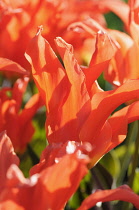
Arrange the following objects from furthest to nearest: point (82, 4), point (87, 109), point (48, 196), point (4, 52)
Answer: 1. point (82, 4)
2. point (4, 52)
3. point (87, 109)
4. point (48, 196)

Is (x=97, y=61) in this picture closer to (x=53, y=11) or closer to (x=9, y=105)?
(x=9, y=105)

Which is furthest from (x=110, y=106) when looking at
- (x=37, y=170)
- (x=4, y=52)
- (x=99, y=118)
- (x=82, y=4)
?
(x=82, y=4)

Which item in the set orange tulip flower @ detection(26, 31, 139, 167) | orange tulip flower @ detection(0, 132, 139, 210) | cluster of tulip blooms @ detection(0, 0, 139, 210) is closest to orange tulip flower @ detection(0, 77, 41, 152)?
cluster of tulip blooms @ detection(0, 0, 139, 210)

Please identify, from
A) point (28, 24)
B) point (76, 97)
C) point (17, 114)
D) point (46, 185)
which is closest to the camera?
point (46, 185)

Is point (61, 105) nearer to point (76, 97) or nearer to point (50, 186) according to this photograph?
point (76, 97)

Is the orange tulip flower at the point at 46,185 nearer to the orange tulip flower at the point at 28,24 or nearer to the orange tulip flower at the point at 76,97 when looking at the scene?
the orange tulip flower at the point at 76,97

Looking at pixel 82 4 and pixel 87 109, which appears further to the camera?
pixel 82 4

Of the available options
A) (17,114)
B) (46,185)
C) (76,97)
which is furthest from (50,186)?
(17,114)

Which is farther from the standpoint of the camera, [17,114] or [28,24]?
[28,24]
